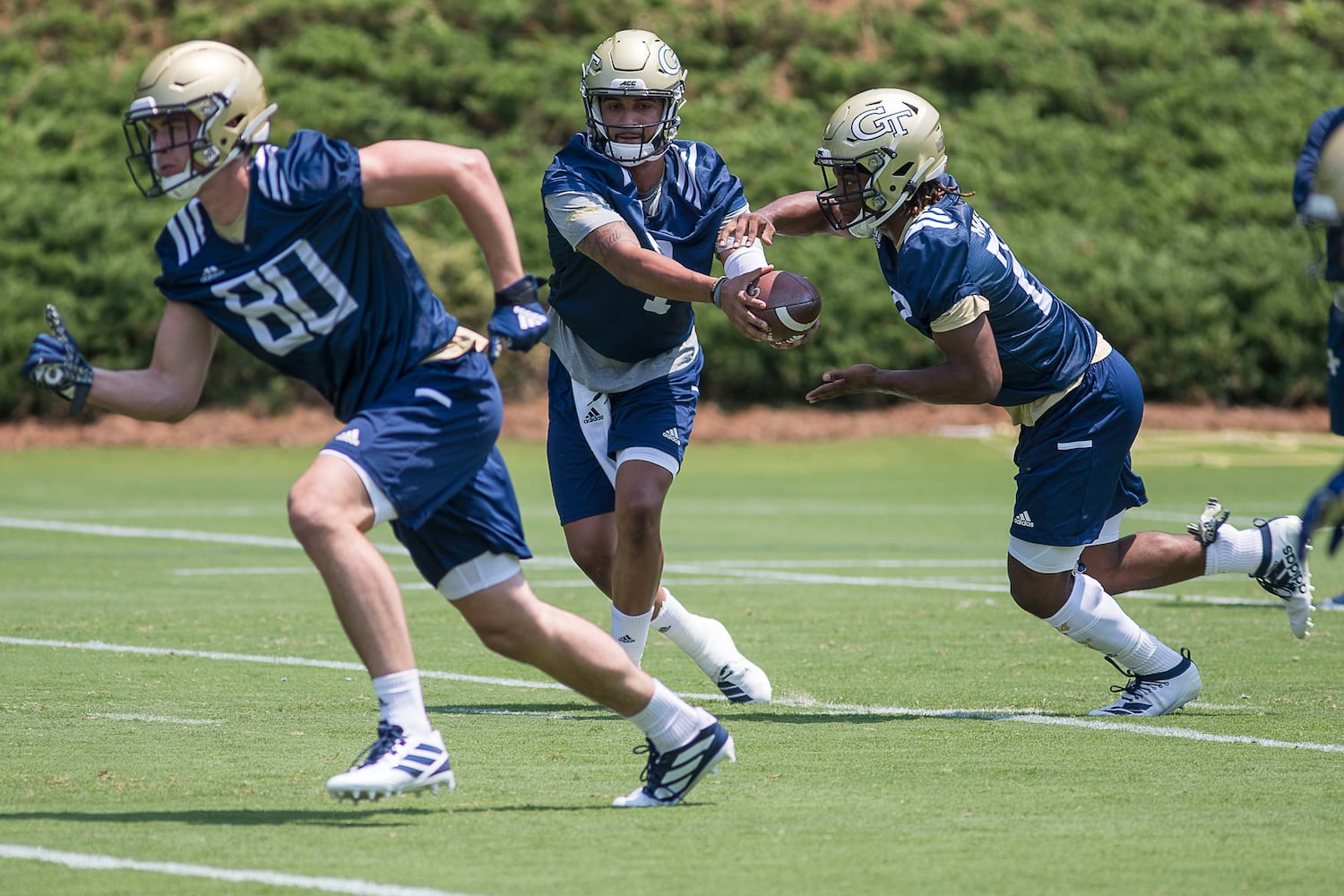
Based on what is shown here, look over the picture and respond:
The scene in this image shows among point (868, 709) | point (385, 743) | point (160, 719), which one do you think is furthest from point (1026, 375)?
point (160, 719)

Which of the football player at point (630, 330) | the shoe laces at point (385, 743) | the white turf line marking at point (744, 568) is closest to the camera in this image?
the shoe laces at point (385, 743)

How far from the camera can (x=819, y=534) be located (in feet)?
44.4

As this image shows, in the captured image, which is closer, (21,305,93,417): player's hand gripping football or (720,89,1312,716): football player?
(21,305,93,417): player's hand gripping football

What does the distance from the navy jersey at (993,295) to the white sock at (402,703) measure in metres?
2.42

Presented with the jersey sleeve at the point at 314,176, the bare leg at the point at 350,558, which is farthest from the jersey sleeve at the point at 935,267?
the bare leg at the point at 350,558

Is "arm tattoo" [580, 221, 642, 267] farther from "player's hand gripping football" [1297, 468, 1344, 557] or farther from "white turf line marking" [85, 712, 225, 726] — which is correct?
"player's hand gripping football" [1297, 468, 1344, 557]

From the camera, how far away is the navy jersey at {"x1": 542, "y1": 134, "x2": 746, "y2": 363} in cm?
670

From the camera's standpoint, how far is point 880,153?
6.51m

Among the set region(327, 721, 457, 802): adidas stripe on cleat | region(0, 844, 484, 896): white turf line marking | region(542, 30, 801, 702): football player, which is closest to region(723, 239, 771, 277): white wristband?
region(542, 30, 801, 702): football player

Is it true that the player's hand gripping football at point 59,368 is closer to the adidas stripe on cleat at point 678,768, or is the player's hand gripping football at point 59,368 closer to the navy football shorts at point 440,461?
the navy football shorts at point 440,461

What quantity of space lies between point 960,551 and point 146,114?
8460mm

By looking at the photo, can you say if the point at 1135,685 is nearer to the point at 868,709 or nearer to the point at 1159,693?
the point at 1159,693

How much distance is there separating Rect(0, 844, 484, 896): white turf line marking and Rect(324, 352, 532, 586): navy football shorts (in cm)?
107

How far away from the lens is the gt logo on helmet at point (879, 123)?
6523 millimetres
